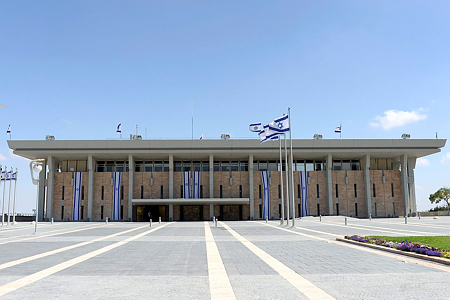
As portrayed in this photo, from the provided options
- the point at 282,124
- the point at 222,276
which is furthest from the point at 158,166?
the point at 222,276

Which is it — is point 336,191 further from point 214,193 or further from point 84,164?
point 84,164

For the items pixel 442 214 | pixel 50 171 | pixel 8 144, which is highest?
pixel 8 144

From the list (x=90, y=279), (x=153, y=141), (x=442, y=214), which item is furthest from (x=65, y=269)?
(x=442, y=214)

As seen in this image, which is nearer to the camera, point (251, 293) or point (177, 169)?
point (251, 293)

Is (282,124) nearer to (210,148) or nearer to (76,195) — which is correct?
(210,148)

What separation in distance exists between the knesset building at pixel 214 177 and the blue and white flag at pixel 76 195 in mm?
337

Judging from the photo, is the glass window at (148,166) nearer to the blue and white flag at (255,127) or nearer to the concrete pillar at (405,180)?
the blue and white flag at (255,127)

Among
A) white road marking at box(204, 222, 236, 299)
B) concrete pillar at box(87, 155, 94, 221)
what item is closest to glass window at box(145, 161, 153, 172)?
concrete pillar at box(87, 155, 94, 221)

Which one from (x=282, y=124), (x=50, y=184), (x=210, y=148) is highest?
(x=210, y=148)

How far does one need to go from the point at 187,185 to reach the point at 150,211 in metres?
7.31

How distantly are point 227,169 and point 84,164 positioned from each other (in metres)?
23.5

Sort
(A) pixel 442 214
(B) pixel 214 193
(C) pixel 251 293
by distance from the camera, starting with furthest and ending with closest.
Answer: (A) pixel 442 214 < (B) pixel 214 193 < (C) pixel 251 293

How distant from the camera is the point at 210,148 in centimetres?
6119

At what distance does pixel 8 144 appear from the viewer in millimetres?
59281
